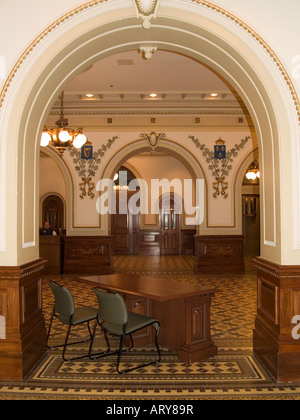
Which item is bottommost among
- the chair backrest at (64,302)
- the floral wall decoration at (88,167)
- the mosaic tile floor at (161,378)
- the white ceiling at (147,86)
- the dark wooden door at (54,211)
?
the mosaic tile floor at (161,378)

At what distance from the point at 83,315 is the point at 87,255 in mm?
6611

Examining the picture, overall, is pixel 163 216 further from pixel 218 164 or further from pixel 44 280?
pixel 44 280

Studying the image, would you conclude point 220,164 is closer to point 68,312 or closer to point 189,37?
point 189,37

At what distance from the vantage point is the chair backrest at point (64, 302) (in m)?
4.84

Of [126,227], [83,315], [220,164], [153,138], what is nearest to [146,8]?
[83,315]

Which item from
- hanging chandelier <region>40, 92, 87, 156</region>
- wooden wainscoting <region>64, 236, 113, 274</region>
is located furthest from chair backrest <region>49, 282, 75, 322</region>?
wooden wainscoting <region>64, 236, 113, 274</region>

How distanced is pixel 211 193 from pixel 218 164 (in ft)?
2.73

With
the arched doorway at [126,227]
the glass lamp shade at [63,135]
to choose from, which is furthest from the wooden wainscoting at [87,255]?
the arched doorway at [126,227]

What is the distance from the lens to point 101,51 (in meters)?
5.11

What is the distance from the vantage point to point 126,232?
17359mm

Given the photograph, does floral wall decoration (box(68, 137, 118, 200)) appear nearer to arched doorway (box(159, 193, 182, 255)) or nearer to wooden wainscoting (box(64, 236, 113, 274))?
wooden wainscoting (box(64, 236, 113, 274))

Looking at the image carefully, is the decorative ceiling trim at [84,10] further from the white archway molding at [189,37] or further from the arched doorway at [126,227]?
the arched doorway at [126,227]

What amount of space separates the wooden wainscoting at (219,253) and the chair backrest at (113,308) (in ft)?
23.9

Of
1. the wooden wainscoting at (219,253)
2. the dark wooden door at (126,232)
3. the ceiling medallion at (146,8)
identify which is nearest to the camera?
the ceiling medallion at (146,8)
